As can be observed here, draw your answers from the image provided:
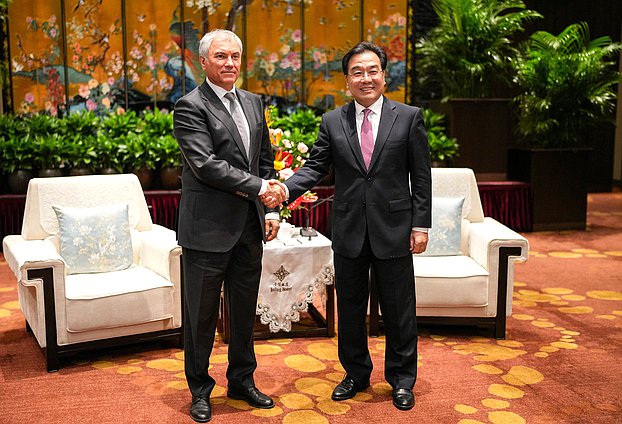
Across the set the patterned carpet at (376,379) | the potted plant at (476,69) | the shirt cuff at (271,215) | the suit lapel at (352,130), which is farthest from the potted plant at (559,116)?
the shirt cuff at (271,215)

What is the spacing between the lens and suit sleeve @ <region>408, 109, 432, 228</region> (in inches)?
127

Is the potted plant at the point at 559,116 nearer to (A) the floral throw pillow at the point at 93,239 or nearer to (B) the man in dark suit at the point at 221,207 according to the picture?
(A) the floral throw pillow at the point at 93,239

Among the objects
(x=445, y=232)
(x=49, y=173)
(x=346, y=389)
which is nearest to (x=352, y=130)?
(x=346, y=389)

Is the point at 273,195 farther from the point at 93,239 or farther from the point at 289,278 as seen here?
the point at 93,239

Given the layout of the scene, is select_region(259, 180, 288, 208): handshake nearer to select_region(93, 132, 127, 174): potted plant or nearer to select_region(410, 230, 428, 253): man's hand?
select_region(410, 230, 428, 253): man's hand

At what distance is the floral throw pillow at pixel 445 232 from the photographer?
14.9 feet

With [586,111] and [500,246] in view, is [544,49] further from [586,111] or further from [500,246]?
[500,246]

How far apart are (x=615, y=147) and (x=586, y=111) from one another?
13.4ft

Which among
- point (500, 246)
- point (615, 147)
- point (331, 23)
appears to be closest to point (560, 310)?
point (500, 246)

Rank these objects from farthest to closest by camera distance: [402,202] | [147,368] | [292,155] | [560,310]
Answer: [560,310]
[292,155]
[147,368]
[402,202]

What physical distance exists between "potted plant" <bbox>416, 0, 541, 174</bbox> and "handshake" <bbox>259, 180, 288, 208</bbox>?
493cm

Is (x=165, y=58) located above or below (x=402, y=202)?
above

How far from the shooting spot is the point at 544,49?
7703mm

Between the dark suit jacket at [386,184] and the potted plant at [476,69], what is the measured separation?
4.61 m
